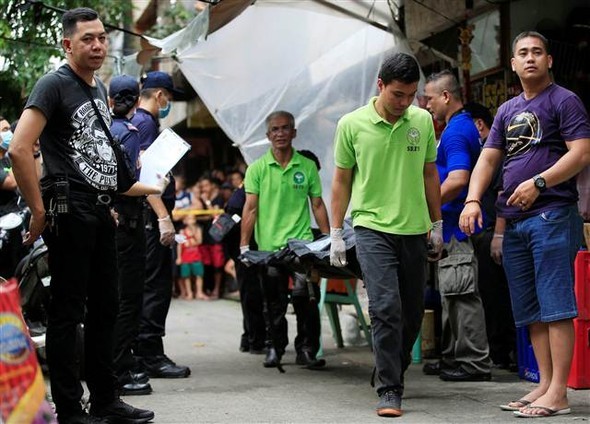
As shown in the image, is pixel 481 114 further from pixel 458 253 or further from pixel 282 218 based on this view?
pixel 282 218

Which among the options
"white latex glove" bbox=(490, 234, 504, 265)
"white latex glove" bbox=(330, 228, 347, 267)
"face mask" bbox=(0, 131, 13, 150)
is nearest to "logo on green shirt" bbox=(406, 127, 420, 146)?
"white latex glove" bbox=(330, 228, 347, 267)

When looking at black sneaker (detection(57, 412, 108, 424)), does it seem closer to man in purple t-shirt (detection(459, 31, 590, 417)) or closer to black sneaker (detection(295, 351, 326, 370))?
man in purple t-shirt (detection(459, 31, 590, 417))

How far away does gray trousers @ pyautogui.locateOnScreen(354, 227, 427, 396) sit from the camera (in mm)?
6836

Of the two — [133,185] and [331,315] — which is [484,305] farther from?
[133,185]

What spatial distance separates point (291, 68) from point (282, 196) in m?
2.25

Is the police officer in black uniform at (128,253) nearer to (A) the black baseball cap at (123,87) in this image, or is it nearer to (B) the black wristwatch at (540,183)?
(A) the black baseball cap at (123,87)

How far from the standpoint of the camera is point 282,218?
9.45 m

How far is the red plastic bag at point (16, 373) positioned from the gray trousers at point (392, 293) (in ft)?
9.92

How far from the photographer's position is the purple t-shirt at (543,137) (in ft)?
21.6

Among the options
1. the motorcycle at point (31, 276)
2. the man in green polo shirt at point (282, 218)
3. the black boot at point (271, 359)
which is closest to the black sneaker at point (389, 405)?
the man in green polo shirt at point (282, 218)

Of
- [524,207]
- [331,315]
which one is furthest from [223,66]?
[524,207]

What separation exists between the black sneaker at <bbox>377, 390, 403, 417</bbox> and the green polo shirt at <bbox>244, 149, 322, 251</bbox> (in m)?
2.72

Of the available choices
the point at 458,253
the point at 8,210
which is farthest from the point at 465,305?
the point at 8,210

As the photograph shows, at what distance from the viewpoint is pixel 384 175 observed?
7.06 meters
